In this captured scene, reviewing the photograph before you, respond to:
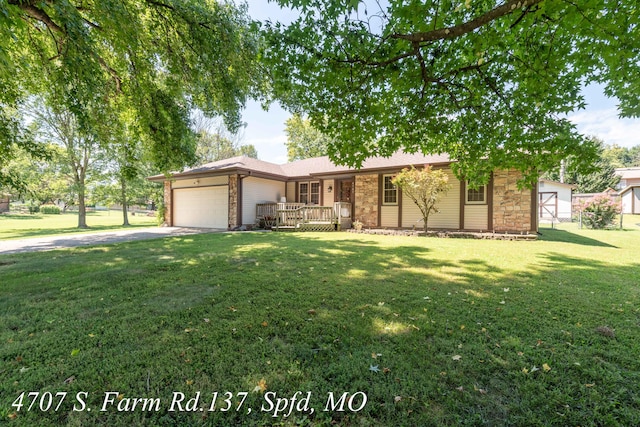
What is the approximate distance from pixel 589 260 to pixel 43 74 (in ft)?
48.0

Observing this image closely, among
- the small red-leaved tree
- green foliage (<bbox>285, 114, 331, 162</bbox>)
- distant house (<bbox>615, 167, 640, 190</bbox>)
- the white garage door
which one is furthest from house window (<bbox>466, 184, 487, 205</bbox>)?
distant house (<bbox>615, 167, 640, 190</bbox>)

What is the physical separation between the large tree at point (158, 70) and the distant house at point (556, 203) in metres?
25.3

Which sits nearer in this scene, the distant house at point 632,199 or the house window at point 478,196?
the house window at point 478,196

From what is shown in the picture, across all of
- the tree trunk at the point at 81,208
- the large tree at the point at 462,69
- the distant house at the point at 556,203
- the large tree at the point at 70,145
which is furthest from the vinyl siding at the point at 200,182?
the distant house at the point at 556,203

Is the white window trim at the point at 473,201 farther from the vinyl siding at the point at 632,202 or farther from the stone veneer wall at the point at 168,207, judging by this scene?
the vinyl siding at the point at 632,202

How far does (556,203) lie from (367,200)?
19.5 m

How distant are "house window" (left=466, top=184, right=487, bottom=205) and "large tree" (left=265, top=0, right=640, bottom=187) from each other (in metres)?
6.98

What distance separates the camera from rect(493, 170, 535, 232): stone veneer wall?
1018 cm

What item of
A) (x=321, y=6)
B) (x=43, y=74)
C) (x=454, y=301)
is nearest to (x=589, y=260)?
(x=454, y=301)

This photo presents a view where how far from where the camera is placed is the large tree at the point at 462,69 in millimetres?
3205

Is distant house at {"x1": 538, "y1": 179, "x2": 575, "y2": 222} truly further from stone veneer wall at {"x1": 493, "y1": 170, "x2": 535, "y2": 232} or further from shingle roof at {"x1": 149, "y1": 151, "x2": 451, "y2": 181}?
shingle roof at {"x1": 149, "y1": 151, "x2": 451, "y2": 181}

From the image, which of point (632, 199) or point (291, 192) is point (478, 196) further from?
point (632, 199)

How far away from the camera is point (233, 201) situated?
1387cm

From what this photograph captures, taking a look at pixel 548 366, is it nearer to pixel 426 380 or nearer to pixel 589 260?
pixel 426 380
